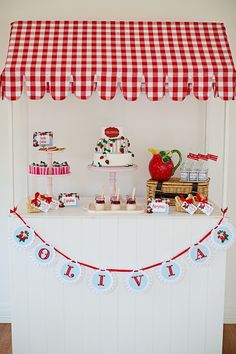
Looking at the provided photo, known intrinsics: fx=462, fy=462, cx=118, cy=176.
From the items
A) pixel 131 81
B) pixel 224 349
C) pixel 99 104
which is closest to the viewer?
pixel 131 81

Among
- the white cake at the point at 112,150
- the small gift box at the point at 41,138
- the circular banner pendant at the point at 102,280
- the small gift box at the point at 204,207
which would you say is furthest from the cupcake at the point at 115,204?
the small gift box at the point at 41,138

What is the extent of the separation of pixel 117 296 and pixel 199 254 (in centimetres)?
63

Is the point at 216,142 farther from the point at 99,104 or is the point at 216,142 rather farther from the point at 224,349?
the point at 224,349

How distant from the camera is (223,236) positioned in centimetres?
312

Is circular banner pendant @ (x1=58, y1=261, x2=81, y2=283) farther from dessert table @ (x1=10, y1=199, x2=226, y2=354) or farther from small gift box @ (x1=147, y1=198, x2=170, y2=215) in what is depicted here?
small gift box @ (x1=147, y1=198, x2=170, y2=215)

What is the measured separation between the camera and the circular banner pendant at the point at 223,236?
3.12 m

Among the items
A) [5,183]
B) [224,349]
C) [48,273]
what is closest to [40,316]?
[48,273]

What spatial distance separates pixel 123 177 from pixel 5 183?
0.99 meters

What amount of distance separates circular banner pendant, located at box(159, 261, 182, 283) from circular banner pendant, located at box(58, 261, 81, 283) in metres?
0.56

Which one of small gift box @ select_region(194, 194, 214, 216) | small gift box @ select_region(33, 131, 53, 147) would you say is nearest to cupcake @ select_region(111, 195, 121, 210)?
small gift box @ select_region(194, 194, 214, 216)

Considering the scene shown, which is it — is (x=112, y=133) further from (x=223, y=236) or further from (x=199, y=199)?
(x=223, y=236)

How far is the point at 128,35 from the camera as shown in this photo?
10.6ft

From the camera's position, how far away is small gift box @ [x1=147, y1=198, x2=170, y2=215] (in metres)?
3.16

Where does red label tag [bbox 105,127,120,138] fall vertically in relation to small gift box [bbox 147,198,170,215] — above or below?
above
